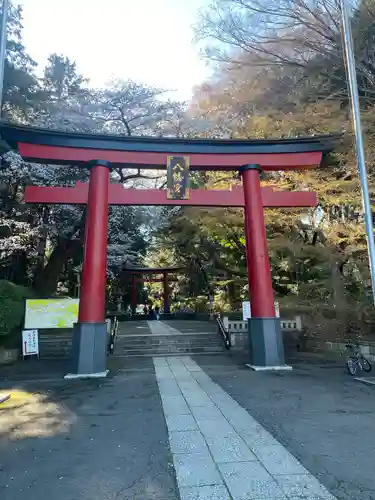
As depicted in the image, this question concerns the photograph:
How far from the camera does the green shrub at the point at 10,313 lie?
11.7 metres

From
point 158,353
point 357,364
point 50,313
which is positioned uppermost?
point 50,313

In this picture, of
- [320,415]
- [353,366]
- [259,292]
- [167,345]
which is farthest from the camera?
[167,345]

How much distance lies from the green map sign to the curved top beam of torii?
18.0 ft

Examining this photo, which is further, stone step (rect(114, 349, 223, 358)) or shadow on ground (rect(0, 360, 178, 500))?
stone step (rect(114, 349, 223, 358))

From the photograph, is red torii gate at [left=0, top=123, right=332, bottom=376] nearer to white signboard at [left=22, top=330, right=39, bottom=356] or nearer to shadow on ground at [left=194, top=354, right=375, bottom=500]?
shadow on ground at [left=194, top=354, right=375, bottom=500]

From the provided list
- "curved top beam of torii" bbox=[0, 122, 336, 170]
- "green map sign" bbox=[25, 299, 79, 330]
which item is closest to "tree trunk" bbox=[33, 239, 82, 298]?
"green map sign" bbox=[25, 299, 79, 330]

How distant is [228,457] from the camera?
12.5 feet

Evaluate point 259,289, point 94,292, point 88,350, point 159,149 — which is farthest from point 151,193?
point 88,350

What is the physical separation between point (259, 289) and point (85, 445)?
685 cm

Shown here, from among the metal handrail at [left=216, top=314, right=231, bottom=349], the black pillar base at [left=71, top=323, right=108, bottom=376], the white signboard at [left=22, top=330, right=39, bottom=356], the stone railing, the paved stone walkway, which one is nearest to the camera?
the paved stone walkway

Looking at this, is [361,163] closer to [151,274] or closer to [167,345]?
[167,345]

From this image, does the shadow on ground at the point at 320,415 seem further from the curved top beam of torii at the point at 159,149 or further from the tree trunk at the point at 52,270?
the tree trunk at the point at 52,270

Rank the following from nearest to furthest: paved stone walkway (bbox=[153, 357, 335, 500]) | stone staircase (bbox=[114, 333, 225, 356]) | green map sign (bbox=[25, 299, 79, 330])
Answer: paved stone walkway (bbox=[153, 357, 335, 500])
green map sign (bbox=[25, 299, 79, 330])
stone staircase (bbox=[114, 333, 225, 356])

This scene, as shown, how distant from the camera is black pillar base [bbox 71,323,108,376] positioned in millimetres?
9047
